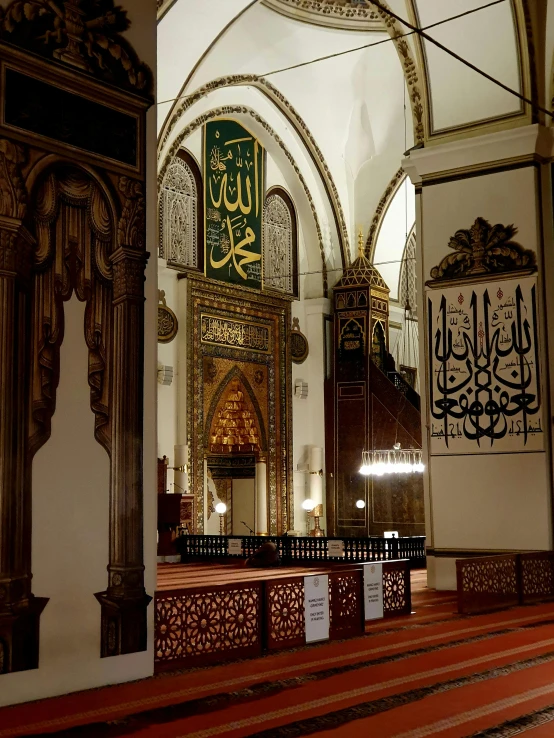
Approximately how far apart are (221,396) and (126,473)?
24.3 ft

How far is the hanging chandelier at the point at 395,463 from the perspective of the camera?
1057cm

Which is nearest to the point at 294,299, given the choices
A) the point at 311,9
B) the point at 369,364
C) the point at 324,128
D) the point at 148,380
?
the point at 369,364

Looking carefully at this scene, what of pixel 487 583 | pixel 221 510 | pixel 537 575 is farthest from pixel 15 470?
pixel 221 510

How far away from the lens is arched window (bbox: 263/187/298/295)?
12.6 meters

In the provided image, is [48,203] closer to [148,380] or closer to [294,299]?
[148,380]

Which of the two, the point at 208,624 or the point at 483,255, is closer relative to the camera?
the point at 208,624

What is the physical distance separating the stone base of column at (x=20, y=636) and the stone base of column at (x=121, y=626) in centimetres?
33

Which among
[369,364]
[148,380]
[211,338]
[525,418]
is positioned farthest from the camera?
[369,364]

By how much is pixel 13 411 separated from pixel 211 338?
7603 millimetres

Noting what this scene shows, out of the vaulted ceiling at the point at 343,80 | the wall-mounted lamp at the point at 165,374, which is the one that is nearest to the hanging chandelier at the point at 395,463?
the wall-mounted lamp at the point at 165,374

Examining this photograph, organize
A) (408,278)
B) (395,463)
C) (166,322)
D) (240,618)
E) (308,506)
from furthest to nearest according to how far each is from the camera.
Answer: (408,278)
(308,506)
(166,322)
(395,463)
(240,618)

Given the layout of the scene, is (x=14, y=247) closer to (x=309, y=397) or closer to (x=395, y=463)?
(x=395, y=463)

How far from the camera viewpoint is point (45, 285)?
4184mm

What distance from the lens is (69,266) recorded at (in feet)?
14.1
